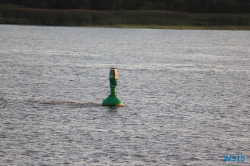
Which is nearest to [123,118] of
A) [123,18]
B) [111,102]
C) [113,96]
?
[111,102]

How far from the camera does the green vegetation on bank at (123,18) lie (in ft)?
295

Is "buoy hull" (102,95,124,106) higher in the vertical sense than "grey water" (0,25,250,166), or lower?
higher

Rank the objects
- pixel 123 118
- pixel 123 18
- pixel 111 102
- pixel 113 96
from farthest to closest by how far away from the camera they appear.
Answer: pixel 123 18, pixel 113 96, pixel 111 102, pixel 123 118

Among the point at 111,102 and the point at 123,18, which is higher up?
the point at 123,18

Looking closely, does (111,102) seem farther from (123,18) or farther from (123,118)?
(123,18)

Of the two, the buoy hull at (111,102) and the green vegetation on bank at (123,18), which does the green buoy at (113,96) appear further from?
the green vegetation on bank at (123,18)

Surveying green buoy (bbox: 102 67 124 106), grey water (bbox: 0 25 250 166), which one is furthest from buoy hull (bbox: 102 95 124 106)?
grey water (bbox: 0 25 250 166)

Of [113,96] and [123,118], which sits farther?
[113,96]

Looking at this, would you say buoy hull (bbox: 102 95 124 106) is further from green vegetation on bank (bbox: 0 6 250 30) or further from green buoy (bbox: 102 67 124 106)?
green vegetation on bank (bbox: 0 6 250 30)

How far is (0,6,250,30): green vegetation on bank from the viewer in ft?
295

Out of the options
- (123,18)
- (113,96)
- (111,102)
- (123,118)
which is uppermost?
(123,18)

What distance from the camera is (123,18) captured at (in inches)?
3597

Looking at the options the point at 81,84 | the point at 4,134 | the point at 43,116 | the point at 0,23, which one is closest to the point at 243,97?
the point at 81,84

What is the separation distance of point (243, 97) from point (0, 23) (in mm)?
80893
